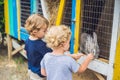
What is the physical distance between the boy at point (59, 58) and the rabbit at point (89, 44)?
4.33 ft

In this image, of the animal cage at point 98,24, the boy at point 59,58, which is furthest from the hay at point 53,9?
the boy at point 59,58

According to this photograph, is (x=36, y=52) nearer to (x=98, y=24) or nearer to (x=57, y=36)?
(x=57, y=36)

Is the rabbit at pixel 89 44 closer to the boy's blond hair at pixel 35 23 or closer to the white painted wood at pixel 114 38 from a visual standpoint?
the white painted wood at pixel 114 38

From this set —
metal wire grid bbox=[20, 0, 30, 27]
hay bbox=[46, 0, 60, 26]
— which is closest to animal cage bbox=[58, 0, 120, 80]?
hay bbox=[46, 0, 60, 26]

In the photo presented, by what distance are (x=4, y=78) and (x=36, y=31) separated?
9.80ft

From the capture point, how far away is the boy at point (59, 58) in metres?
2.54

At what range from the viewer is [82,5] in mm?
4031

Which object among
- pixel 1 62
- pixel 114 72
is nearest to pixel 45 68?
pixel 114 72

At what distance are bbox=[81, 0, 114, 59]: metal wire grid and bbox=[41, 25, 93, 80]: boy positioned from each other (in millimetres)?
1247

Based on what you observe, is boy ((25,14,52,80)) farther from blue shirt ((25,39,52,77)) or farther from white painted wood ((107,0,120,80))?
white painted wood ((107,0,120,80))

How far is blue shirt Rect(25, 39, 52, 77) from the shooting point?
2982 mm

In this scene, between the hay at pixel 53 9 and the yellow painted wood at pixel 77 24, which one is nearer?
the yellow painted wood at pixel 77 24

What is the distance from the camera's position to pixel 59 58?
8.56ft

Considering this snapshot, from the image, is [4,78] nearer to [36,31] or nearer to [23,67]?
[23,67]
